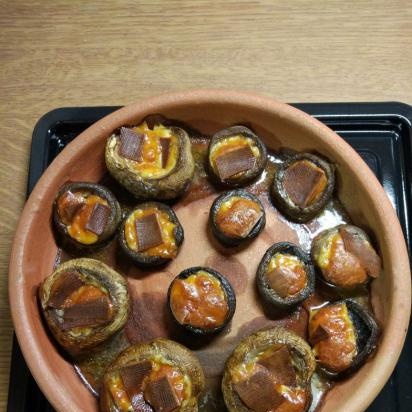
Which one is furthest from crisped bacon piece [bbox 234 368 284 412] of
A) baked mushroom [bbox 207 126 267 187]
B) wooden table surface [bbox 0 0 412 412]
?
wooden table surface [bbox 0 0 412 412]

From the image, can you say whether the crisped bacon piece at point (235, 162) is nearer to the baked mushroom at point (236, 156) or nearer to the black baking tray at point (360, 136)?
the baked mushroom at point (236, 156)

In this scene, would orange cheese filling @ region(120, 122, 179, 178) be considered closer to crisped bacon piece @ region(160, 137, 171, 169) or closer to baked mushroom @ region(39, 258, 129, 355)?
crisped bacon piece @ region(160, 137, 171, 169)

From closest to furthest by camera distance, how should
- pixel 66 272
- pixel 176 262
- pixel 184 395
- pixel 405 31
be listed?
pixel 184 395 < pixel 66 272 < pixel 176 262 < pixel 405 31

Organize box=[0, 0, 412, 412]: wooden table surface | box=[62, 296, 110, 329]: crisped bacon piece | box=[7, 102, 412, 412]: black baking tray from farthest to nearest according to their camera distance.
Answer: box=[0, 0, 412, 412]: wooden table surface < box=[7, 102, 412, 412]: black baking tray < box=[62, 296, 110, 329]: crisped bacon piece

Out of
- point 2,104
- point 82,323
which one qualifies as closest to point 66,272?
point 82,323

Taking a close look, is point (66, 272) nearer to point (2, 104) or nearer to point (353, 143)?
point (2, 104)

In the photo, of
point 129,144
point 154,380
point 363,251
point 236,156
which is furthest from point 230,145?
point 154,380
